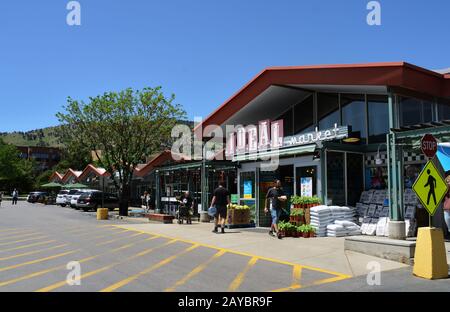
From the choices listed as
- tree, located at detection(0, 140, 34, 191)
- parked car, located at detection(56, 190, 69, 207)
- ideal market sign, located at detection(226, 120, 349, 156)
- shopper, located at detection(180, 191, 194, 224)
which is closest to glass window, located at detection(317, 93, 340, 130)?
ideal market sign, located at detection(226, 120, 349, 156)

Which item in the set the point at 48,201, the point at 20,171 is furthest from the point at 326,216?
the point at 20,171

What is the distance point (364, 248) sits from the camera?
1038 cm

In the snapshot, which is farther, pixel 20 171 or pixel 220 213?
pixel 20 171

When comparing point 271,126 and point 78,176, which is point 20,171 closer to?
point 78,176

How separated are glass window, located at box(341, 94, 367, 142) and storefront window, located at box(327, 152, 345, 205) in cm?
137

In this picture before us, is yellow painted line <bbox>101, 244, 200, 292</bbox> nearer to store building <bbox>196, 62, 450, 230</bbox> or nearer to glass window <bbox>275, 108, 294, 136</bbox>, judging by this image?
store building <bbox>196, 62, 450, 230</bbox>

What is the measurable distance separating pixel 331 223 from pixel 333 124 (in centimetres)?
439

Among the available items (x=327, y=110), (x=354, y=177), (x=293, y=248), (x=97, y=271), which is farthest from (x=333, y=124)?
(x=97, y=271)

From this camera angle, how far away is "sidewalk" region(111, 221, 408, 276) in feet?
30.0

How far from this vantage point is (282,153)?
51.3ft

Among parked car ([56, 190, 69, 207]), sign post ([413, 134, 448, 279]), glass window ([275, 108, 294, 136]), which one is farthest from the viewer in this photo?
parked car ([56, 190, 69, 207])

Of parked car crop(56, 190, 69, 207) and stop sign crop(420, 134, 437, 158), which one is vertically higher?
stop sign crop(420, 134, 437, 158)
